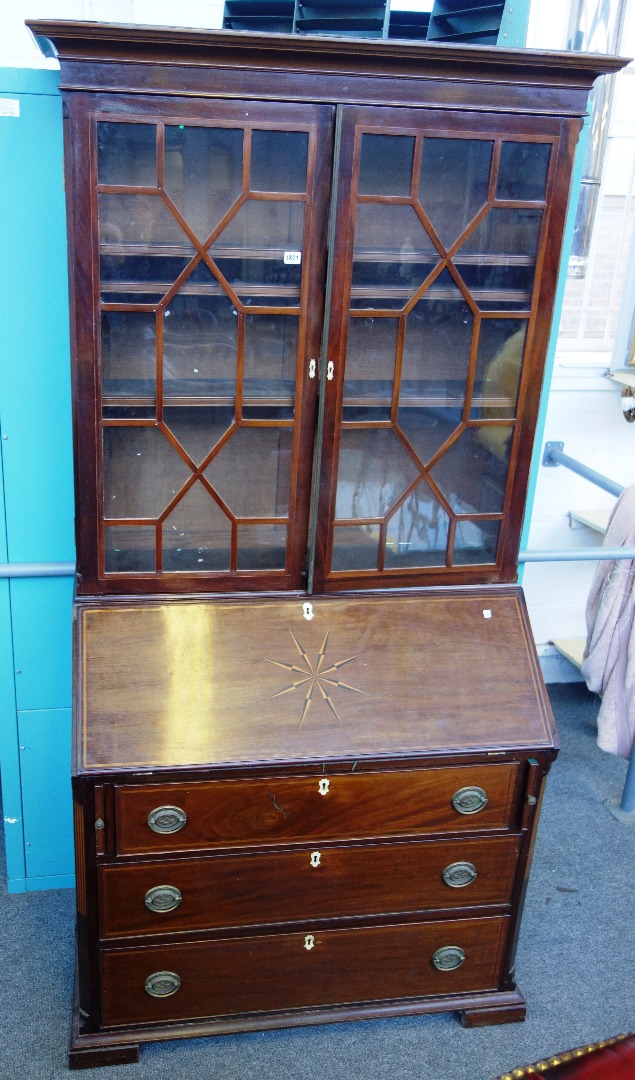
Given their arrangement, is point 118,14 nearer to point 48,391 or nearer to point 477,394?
point 48,391

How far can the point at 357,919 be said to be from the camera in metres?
2.12

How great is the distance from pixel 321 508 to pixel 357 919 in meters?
0.92

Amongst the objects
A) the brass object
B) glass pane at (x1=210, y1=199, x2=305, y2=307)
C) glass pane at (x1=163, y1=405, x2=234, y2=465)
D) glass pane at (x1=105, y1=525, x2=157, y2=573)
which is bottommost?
the brass object

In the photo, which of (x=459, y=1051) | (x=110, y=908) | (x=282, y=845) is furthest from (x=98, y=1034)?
(x=459, y=1051)

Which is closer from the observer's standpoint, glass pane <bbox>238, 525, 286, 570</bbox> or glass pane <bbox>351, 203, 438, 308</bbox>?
glass pane <bbox>351, 203, 438, 308</bbox>

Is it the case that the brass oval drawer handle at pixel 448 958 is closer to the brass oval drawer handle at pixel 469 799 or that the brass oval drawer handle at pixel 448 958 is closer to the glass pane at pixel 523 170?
the brass oval drawer handle at pixel 469 799

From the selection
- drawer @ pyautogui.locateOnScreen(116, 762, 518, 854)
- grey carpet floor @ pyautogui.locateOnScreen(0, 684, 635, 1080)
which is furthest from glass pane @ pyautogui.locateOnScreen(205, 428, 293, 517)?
grey carpet floor @ pyautogui.locateOnScreen(0, 684, 635, 1080)

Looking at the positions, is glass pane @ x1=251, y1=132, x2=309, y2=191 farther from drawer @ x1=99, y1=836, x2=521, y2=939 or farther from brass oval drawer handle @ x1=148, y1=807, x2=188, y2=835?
drawer @ x1=99, y1=836, x2=521, y2=939

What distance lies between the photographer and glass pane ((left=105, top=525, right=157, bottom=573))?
204 centimetres

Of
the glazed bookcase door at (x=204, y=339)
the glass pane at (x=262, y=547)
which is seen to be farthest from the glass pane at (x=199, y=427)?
the glass pane at (x=262, y=547)

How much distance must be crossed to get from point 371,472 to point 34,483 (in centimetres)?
83

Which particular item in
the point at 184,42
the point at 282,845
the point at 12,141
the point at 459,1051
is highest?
the point at 184,42

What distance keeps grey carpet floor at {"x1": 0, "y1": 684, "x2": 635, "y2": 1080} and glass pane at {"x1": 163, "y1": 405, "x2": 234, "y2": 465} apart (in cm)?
132

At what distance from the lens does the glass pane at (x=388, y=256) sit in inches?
75.0
